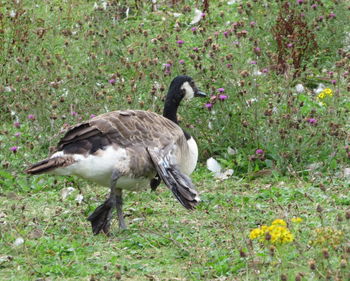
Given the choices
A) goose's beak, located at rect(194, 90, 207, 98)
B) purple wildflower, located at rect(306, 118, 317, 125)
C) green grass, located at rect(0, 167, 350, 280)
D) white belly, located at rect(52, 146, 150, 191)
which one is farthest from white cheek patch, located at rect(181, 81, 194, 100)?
white belly, located at rect(52, 146, 150, 191)

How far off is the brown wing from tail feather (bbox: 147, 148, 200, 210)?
160 millimetres

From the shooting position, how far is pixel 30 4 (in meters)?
12.9

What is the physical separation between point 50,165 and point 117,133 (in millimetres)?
614

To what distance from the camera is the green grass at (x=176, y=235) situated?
5273 millimetres

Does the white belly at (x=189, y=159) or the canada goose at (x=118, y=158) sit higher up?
the canada goose at (x=118, y=158)

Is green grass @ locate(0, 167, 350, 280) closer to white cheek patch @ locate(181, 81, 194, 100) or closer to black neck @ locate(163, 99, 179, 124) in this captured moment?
black neck @ locate(163, 99, 179, 124)

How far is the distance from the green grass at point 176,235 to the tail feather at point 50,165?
0.28 metres

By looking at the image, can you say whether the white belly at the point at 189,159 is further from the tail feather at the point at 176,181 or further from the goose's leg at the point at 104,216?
the goose's leg at the point at 104,216

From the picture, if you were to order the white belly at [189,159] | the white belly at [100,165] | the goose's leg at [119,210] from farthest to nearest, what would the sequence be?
the white belly at [189,159], the goose's leg at [119,210], the white belly at [100,165]

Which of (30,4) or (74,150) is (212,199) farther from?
Answer: (30,4)

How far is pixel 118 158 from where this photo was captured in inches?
254

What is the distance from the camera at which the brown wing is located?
6426 mm

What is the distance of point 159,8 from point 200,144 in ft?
14.9

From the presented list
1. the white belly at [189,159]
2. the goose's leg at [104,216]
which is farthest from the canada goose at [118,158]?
the white belly at [189,159]
